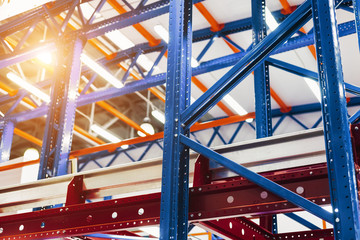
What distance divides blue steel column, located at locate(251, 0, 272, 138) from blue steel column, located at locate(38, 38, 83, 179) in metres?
4.19

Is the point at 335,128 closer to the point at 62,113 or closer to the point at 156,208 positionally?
the point at 156,208

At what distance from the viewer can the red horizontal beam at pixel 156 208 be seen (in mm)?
4609

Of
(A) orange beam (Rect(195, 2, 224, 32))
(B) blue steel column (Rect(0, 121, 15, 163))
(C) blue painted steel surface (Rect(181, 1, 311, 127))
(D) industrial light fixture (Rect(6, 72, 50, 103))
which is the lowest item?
(C) blue painted steel surface (Rect(181, 1, 311, 127))

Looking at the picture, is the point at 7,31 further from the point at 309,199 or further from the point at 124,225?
the point at 309,199

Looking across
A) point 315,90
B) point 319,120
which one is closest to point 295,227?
point 319,120

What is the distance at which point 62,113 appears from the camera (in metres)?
9.60

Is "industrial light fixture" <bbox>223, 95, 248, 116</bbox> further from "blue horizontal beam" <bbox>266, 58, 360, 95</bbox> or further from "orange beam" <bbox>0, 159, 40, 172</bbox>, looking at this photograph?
"blue horizontal beam" <bbox>266, 58, 360, 95</bbox>

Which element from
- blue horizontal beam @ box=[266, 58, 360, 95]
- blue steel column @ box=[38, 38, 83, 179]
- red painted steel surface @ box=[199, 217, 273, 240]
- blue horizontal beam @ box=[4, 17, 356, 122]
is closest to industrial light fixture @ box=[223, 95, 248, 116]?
blue horizontal beam @ box=[4, 17, 356, 122]

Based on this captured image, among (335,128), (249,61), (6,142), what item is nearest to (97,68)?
(6,142)

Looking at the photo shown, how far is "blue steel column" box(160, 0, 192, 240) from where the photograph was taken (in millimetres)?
4898

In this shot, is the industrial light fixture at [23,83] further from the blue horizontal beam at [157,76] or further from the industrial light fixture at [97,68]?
the industrial light fixture at [97,68]

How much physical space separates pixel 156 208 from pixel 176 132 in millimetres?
891

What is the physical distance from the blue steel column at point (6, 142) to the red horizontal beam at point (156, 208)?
7695mm

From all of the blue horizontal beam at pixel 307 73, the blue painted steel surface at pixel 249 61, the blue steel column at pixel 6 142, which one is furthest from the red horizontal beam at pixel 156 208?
the blue steel column at pixel 6 142
